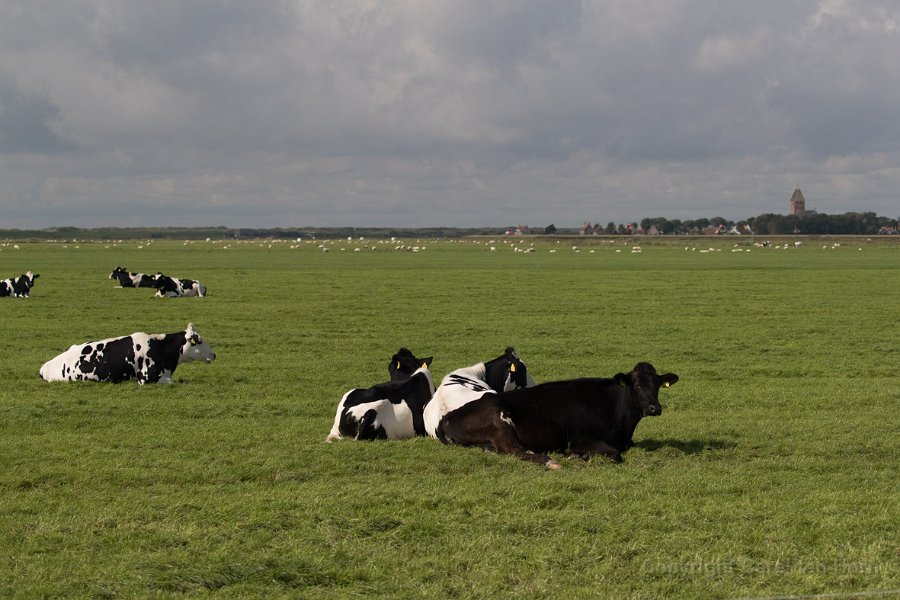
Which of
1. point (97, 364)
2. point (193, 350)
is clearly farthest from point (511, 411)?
point (97, 364)

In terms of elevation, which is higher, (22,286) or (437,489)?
(22,286)

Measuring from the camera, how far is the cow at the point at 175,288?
128 feet

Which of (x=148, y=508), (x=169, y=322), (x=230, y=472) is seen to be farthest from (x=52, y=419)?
(x=169, y=322)

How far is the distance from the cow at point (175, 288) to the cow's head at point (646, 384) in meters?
30.4

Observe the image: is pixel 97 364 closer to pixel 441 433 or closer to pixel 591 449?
pixel 441 433

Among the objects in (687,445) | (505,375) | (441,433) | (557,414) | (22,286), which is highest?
(22,286)

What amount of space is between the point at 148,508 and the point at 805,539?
18.0 ft

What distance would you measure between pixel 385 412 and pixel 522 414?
1.84 metres

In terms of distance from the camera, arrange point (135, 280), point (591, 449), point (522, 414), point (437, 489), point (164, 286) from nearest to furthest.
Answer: point (437, 489) < point (591, 449) < point (522, 414) < point (164, 286) < point (135, 280)

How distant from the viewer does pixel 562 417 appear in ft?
36.2

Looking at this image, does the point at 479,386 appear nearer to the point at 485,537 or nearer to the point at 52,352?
the point at 485,537

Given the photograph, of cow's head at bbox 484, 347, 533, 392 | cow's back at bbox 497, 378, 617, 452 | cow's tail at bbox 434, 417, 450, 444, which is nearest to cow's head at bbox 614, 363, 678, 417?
cow's back at bbox 497, 378, 617, 452

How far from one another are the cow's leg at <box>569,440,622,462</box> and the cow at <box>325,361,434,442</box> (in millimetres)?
2040

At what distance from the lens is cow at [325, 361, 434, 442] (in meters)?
11.8
